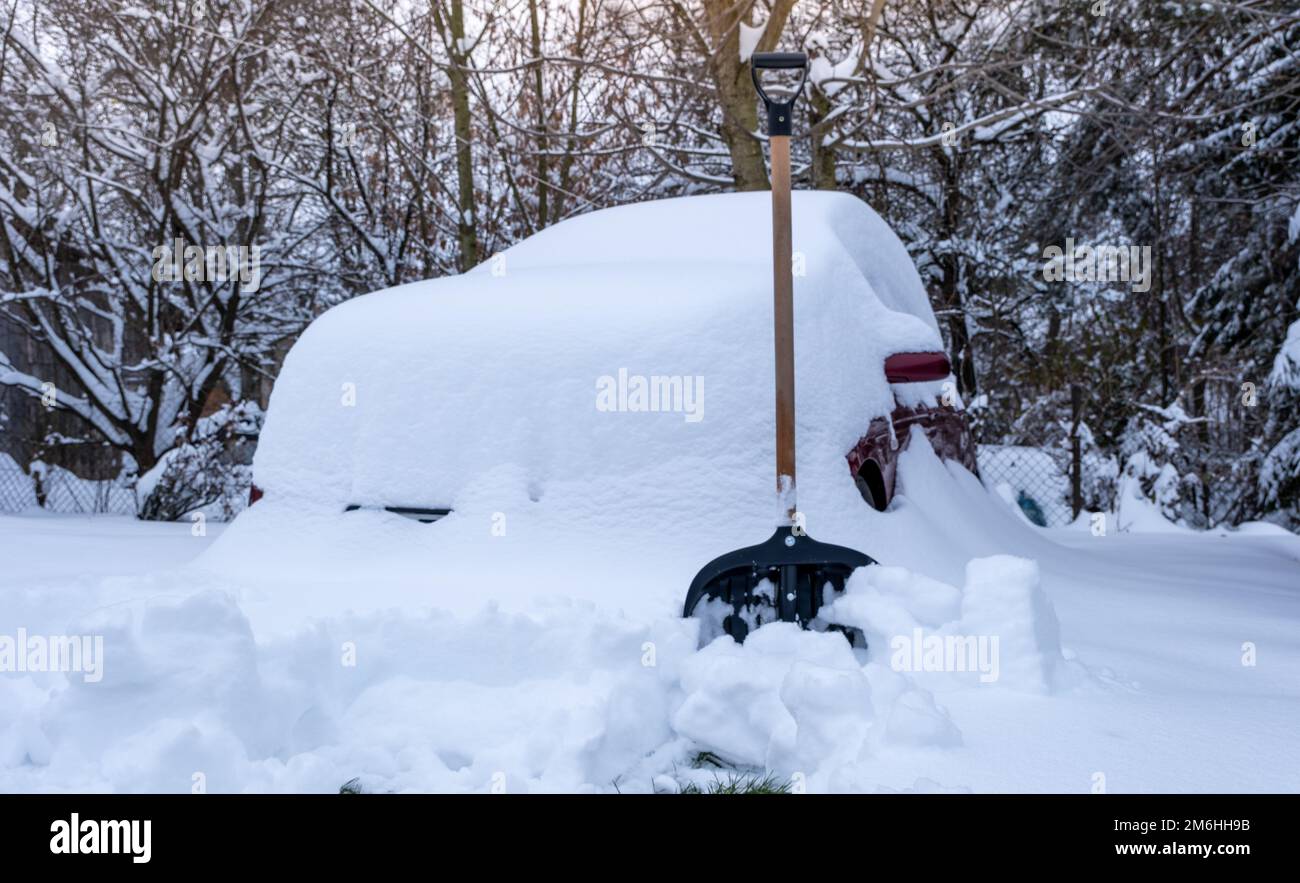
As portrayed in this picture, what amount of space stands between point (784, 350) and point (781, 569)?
579 mm

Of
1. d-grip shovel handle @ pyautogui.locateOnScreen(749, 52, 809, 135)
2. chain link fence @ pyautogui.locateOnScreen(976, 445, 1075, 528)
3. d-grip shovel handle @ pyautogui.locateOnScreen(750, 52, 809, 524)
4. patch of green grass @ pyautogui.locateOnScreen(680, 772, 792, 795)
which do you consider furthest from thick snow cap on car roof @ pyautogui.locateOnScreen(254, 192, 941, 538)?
chain link fence @ pyautogui.locateOnScreen(976, 445, 1075, 528)

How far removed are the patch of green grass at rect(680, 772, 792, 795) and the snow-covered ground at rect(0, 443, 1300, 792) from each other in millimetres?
36

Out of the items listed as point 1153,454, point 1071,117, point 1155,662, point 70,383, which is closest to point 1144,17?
point 1071,117

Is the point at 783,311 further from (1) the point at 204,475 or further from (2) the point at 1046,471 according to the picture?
(2) the point at 1046,471

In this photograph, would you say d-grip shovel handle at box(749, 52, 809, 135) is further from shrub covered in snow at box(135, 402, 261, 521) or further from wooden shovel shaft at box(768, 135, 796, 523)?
shrub covered in snow at box(135, 402, 261, 521)

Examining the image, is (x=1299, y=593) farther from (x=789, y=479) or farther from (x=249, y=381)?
(x=249, y=381)

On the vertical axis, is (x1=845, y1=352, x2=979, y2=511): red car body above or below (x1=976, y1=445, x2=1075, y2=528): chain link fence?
above

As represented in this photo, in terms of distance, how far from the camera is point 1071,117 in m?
9.81

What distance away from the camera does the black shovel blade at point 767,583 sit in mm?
2686

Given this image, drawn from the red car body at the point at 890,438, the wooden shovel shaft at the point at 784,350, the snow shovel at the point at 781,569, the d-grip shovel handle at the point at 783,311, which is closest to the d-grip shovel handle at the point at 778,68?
the d-grip shovel handle at the point at 783,311

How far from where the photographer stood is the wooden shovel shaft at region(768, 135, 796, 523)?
2.75 metres

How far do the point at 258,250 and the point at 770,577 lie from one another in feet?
22.2

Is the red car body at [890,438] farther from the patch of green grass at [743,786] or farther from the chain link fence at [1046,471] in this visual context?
the chain link fence at [1046,471]
